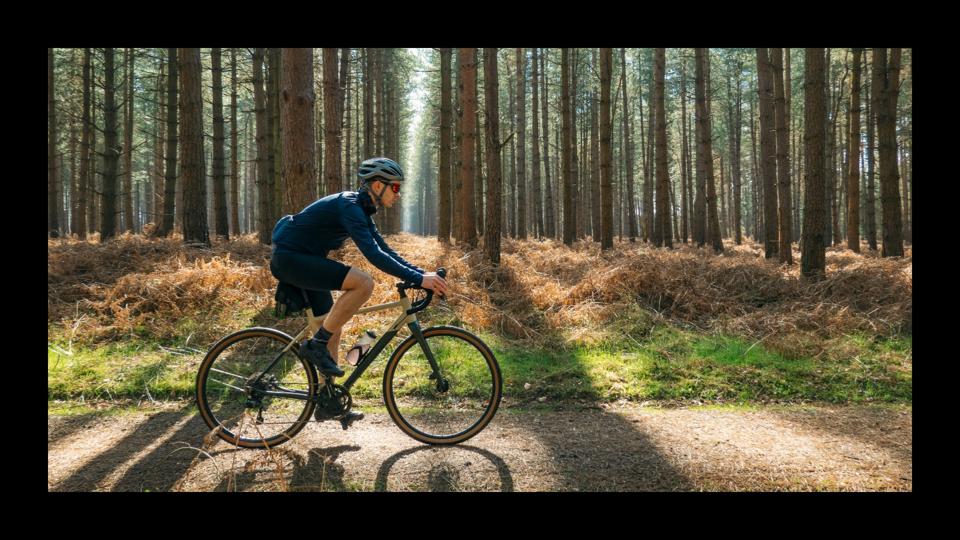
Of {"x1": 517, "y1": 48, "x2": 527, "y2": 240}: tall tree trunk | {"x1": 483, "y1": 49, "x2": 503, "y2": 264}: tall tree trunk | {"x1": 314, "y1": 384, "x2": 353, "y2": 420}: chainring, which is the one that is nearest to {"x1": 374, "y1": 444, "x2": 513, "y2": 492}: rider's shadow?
{"x1": 314, "y1": 384, "x2": 353, "y2": 420}: chainring

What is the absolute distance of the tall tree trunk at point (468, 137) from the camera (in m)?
12.7

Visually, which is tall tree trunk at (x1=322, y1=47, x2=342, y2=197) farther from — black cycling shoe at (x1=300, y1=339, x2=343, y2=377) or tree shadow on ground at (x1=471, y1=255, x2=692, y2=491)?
tree shadow on ground at (x1=471, y1=255, x2=692, y2=491)

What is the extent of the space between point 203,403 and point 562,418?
318cm

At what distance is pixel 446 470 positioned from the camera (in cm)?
366

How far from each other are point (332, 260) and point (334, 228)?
1.08ft

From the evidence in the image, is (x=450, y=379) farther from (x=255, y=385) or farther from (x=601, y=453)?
(x=255, y=385)

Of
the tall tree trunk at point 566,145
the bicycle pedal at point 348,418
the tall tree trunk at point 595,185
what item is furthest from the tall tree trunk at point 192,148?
the tall tree trunk at point 595,185

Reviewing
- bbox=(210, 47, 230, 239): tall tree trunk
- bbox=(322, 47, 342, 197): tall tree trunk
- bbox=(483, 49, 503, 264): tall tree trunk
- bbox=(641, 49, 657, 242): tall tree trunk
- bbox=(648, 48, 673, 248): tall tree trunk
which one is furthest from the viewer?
bbox=(641, 49, 657, 242): tall tree trunk

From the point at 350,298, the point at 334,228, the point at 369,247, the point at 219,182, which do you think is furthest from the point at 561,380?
the point at 219,182

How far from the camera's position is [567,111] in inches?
655

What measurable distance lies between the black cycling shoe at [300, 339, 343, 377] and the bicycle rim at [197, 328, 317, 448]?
0.50ft

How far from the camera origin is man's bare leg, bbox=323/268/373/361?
404 cm

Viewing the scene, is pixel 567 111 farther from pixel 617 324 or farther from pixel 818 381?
pixel 818 381

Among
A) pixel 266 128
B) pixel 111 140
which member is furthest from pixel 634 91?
pixel 111 140
